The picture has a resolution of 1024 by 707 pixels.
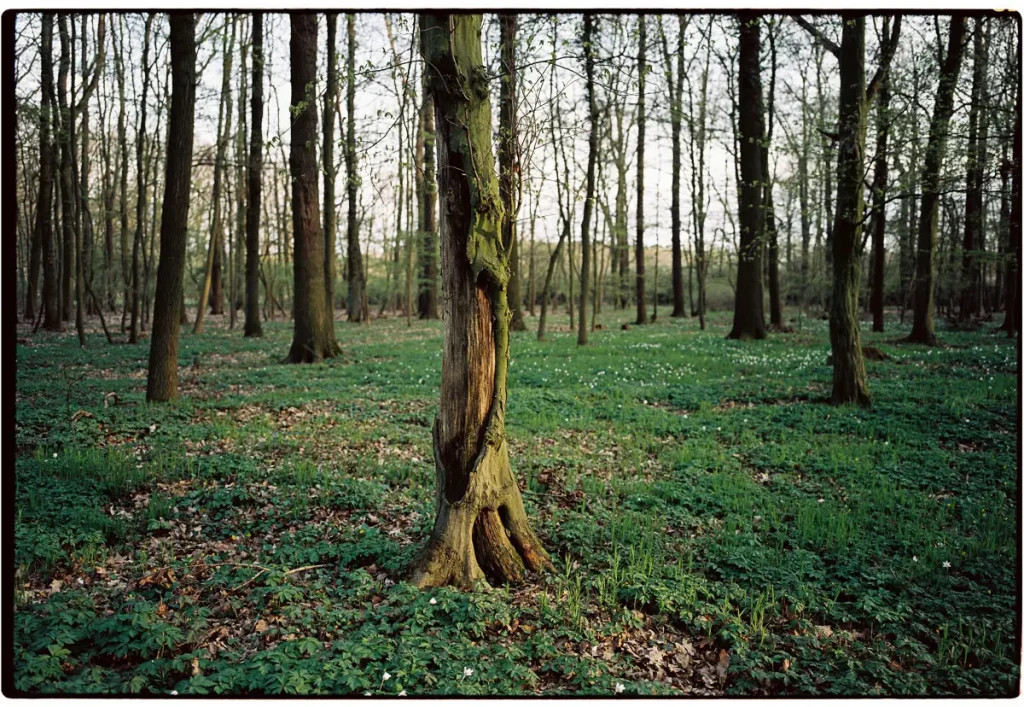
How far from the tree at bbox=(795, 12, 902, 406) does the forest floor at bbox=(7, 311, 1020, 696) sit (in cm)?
52

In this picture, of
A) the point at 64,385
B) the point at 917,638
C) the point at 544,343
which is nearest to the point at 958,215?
the point at 544,343

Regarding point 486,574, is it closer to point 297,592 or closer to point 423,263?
point 297,592

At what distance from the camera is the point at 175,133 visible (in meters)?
7.50

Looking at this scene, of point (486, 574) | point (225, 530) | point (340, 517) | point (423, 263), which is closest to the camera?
point (486, 574)

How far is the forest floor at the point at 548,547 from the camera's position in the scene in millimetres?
2932

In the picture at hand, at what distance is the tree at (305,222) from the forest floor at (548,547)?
14.5 ft

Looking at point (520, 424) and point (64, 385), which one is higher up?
point (64, 385)

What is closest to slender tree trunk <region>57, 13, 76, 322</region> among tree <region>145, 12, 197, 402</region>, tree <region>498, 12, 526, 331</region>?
tree <region>145, 12, 197, 402</region>

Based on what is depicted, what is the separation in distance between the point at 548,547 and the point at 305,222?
10.3 metres

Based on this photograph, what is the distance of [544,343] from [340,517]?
11.8 metres

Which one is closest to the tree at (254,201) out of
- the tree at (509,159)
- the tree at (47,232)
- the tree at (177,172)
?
the tree at (47,232)

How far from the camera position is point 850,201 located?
308 inches

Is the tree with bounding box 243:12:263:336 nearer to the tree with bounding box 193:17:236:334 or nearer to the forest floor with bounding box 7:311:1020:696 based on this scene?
the tree with bounding box 193:17:236:334

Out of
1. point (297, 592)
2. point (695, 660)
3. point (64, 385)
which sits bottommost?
point (695, 660)
